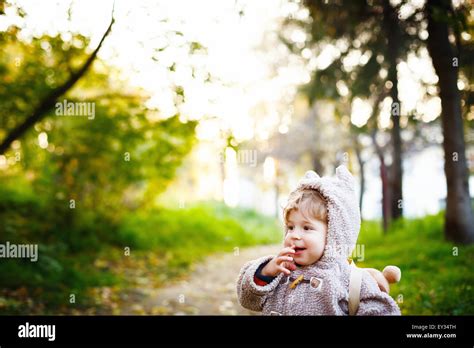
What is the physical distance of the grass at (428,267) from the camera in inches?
167

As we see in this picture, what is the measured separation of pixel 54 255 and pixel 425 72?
579cm

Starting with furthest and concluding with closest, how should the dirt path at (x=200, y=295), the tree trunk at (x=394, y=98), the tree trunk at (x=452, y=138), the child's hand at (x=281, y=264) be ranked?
1. the tree trunk at (x=394, y=98)
2. the dirt path at (x=200, y=295)
3. the tree trunk at (x=452, y=138)
4. the child's hand at (x=281, y=264)

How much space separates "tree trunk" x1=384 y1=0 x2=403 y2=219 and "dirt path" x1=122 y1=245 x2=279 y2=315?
3.11 metres

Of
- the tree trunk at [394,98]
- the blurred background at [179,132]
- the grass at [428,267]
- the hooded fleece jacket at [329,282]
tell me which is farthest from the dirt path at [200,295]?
the tree trunk at [394,98]

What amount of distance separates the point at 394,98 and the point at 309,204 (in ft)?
17.0

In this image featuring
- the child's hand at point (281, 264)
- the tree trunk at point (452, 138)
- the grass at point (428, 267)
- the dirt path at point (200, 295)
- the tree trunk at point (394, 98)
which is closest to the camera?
the child's hand at point (281, 264)

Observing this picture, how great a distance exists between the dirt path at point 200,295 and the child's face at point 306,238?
300 cm

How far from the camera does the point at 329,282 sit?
2.38 meters

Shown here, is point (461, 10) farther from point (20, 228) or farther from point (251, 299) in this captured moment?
point (20, 228)

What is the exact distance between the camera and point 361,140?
12.0m

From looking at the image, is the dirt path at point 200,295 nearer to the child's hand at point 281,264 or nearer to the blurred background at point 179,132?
the blurred background at point 179,132

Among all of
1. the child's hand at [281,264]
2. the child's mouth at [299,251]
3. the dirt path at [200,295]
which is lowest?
the dirt path at [200,295]

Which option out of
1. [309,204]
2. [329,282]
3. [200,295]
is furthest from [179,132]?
[329,282]

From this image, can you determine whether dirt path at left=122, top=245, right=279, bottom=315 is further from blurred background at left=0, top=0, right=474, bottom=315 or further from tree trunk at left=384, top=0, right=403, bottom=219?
tree trunk at left=384, top=0, right=403, bottom=219
